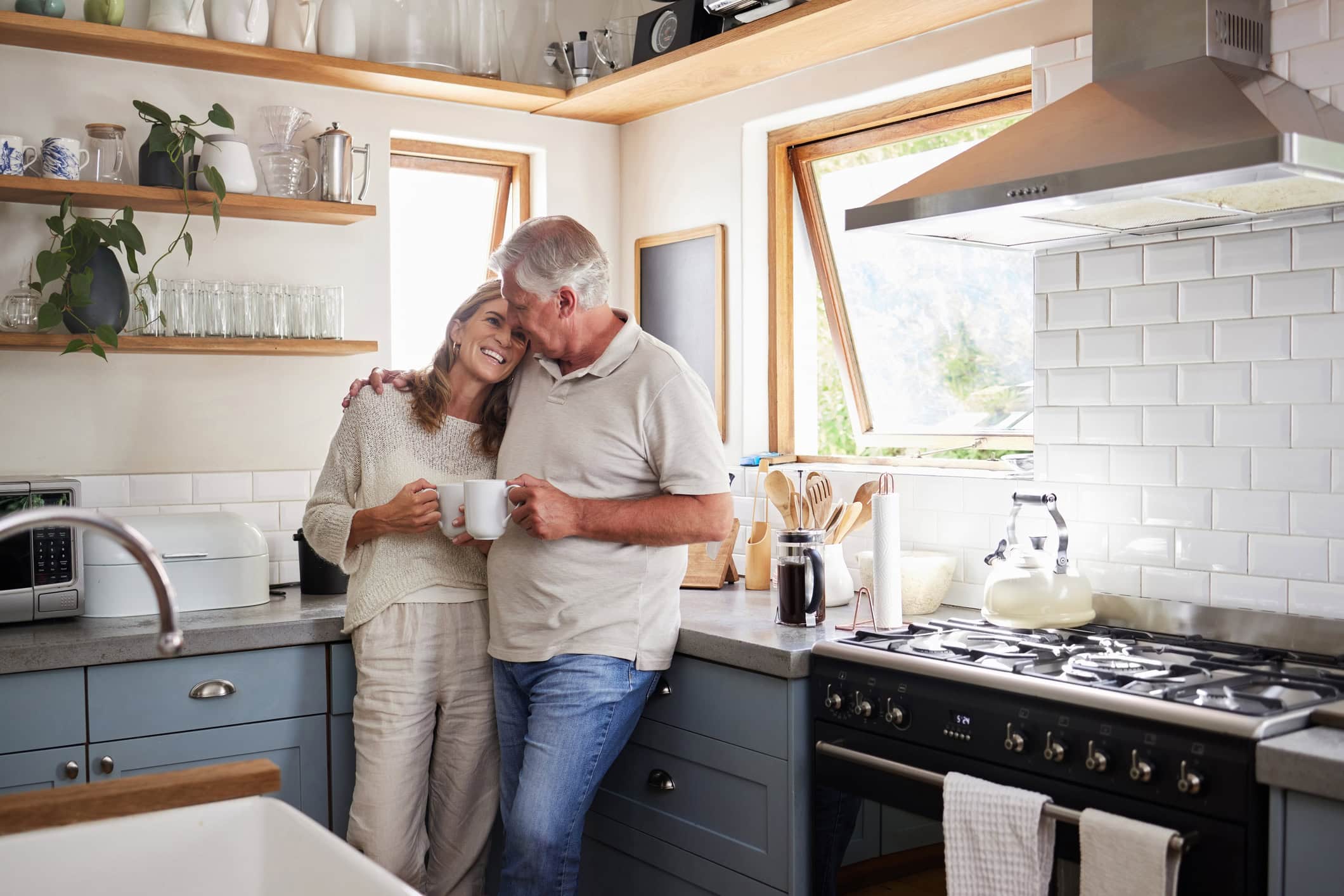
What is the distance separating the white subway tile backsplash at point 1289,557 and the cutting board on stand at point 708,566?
1.28 m

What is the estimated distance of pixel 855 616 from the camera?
2.51 meters

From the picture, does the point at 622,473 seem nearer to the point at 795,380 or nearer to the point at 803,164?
the point at 795,380

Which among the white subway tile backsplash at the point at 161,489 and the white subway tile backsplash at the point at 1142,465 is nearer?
the white subway tile backsplash at the point at 1142,465

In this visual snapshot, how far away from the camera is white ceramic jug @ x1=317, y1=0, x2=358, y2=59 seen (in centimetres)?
339

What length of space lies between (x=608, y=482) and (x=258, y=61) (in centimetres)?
168

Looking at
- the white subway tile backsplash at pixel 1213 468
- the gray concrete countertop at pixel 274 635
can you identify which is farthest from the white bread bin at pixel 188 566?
the white subway tile backsplash at pixel 1213 468

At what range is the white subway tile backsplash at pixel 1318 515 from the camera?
223 cm

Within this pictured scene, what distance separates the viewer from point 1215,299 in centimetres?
240

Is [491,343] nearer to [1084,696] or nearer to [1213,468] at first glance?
[1084,696]

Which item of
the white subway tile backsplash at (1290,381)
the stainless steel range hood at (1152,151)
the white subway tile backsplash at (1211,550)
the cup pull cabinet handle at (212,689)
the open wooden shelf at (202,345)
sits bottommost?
the cup pull cabinet handle at (212,689)

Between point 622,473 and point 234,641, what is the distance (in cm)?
96

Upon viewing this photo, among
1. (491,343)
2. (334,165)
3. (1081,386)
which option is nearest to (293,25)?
(334,165)

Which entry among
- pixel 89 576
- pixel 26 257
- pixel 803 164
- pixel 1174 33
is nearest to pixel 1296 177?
pixel 1174 33

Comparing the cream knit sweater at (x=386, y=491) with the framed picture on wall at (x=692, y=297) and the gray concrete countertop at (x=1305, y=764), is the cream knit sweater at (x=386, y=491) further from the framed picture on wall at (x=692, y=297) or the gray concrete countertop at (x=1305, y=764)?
the gray concrete countertop at (x=1305, y=764)
